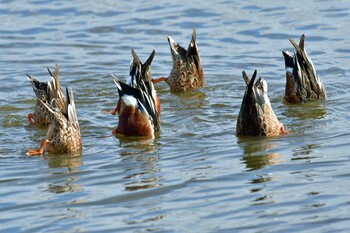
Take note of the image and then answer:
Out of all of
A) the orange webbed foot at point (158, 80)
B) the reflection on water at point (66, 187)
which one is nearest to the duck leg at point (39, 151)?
the reflection on water at point (66, 187)

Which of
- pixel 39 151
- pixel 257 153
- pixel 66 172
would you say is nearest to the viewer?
pixel 66 172

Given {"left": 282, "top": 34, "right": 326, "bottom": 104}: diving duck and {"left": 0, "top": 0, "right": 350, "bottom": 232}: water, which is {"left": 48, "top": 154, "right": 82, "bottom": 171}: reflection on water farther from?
{"left": 282, "top": 34, "right": 326, "bottom": 104}: diving duck

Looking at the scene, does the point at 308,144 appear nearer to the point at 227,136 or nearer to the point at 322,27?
the point at 227,136

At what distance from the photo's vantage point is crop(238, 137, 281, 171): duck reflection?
8.95m

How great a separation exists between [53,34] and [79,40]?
65cm

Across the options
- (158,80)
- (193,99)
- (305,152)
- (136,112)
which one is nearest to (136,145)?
(136,112)

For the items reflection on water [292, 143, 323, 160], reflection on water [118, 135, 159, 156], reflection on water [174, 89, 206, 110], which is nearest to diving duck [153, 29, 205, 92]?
reflection on water [174, 89, 206, 110]

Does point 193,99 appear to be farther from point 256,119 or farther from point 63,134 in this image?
point 63,134

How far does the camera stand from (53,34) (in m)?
16.4

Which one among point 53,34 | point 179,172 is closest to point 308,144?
point 179,172

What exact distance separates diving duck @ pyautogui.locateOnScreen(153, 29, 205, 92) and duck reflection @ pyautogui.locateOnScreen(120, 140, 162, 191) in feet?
9.78

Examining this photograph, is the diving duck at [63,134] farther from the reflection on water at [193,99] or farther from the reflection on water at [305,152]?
the reflection on water at [193,99]

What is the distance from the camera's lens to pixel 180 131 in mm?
10805

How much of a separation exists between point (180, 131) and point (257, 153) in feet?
5.04
